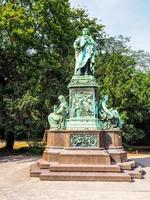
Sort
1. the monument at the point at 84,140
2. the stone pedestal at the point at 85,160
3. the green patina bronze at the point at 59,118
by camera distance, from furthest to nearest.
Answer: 1. the green patina bronze at the point at 59,118
2. the monument at the point at 84,140
3. the stone pedestal at the point at 85,160

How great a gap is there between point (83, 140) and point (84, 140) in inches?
1.6

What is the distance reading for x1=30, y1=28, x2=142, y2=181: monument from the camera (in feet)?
40.0

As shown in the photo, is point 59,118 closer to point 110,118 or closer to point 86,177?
point 110,118

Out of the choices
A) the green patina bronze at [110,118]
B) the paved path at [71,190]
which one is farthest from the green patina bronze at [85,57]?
the paved path at [71,190]

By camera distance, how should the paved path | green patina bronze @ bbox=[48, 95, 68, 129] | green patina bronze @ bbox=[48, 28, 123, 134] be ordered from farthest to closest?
green patina bronze @ bbox=[48, 95, 68, 129]
green patina bronze @ bbox=[48, 28, 123, 134]
the paved path

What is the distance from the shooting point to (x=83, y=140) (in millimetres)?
13500

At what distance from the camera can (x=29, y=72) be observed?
23859mm

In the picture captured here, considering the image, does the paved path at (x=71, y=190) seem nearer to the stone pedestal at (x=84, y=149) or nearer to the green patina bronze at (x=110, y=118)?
the stone pedestal at (x=84, y=149)

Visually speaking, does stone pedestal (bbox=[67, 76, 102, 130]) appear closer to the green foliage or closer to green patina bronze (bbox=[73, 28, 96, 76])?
green patina bronze (bbox=[73, 28, 96, 76])

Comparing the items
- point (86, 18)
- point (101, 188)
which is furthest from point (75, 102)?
point (86, 18)

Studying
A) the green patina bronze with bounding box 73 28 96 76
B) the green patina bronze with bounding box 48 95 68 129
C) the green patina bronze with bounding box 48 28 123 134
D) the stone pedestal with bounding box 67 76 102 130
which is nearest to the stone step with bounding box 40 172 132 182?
the green patina bronze with bounding box 48 28 123 134

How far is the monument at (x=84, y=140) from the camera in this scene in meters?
12.2

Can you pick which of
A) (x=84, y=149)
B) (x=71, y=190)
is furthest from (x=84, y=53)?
(x=71, y=190)

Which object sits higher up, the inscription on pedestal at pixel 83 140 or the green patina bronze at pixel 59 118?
the green patina bronze at pixel 59 118
